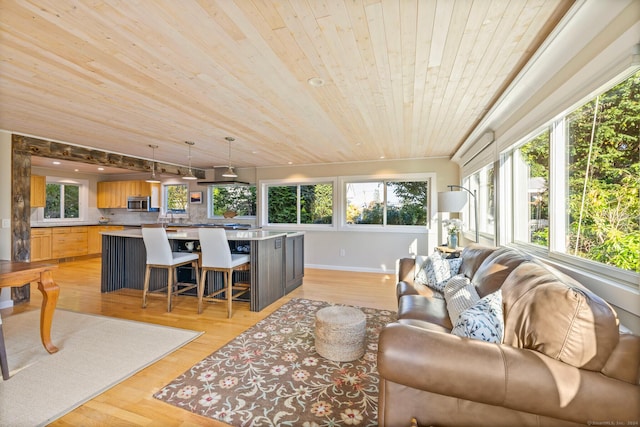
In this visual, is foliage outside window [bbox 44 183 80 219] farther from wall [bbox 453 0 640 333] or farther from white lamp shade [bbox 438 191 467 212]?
wall [bbox 453 0 640 333]

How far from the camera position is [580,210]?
6.17ft

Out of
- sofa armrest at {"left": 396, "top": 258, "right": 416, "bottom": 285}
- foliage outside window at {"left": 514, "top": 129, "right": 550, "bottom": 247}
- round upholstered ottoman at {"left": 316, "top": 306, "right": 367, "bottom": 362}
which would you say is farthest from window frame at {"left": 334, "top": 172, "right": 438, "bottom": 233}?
round upholstered ottoman at {"left": 316, "top": 306, "right": 367, "bottom": 362}

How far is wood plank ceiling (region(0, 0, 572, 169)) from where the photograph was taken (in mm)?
1484

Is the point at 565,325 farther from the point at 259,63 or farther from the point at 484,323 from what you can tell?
the point at 259,63

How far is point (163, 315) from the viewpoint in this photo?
3295mm

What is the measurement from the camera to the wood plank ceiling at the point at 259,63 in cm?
148

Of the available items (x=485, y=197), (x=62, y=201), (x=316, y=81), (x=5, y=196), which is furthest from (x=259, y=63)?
(x=62, y=201)

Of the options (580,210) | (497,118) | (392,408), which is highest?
(497,118)

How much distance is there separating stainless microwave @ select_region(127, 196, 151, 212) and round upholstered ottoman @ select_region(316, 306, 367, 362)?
7081mm

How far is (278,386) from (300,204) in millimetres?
4832

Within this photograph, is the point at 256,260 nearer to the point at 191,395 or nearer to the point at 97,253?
the point at 191,395

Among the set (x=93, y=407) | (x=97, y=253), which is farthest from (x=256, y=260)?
(x=97, y=253)

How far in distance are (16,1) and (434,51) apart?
2.40m

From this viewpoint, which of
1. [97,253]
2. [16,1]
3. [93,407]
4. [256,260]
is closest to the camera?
[16,1]
